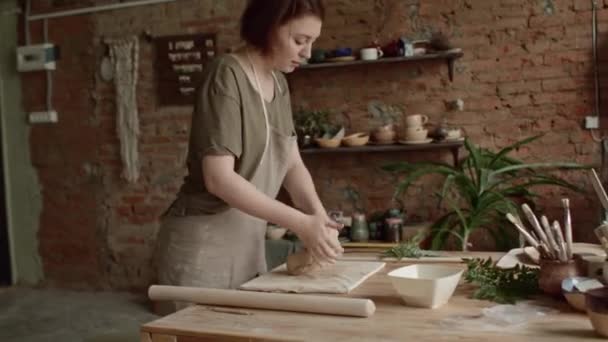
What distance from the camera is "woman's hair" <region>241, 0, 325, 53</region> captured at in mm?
1668

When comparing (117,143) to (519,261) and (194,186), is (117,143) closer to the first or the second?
(194,186)

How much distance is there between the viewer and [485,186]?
3221mm

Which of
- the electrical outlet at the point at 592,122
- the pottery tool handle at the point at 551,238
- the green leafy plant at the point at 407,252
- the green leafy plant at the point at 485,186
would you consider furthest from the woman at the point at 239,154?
the electrical outlet at the point at 592,122

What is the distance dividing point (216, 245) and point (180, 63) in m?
2.85

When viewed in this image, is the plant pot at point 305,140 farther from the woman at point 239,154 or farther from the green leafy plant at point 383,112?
the woman at point 239,154

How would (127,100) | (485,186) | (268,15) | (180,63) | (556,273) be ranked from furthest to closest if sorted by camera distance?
(127,100) → (180,63) → (485,186) → (268,15) → (556,273)

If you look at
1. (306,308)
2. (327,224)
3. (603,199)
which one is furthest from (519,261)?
(306,308)

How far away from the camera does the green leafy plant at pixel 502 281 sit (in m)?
1.30

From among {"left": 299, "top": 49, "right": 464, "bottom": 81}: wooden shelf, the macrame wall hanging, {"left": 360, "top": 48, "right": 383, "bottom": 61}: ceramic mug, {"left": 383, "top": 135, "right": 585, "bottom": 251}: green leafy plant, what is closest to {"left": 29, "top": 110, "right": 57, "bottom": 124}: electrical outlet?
the macrame wall hanging

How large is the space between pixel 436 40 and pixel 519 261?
7.80ft

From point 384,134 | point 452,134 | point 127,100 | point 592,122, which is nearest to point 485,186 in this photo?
point 452,134

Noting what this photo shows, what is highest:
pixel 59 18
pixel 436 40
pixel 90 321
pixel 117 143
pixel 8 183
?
pixel 59 18

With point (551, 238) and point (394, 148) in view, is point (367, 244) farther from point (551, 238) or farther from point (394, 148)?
point (551, 238)

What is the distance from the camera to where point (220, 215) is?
1753mm
